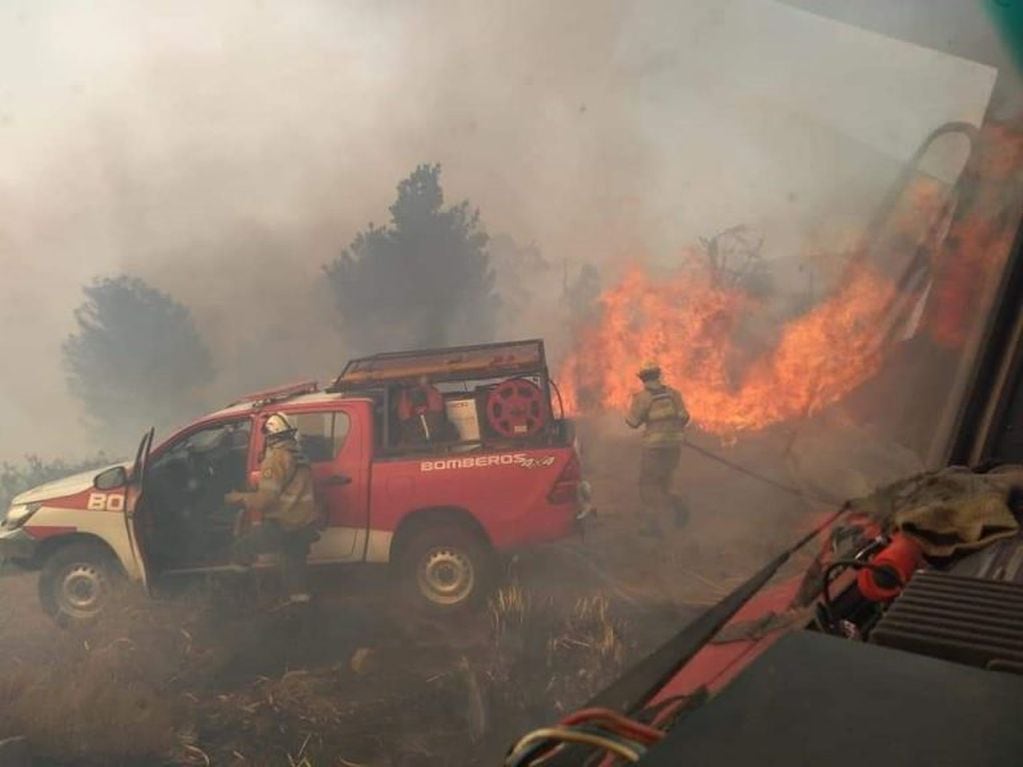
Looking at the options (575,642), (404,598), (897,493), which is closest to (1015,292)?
(897,493)

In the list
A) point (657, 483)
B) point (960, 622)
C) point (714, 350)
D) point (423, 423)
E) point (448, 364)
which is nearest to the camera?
point (960, 622)

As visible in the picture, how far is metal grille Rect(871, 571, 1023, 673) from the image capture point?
4.29 feet

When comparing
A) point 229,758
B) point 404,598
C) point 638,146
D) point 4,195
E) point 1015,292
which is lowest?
point 229,758

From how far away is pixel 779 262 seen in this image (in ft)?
19.8

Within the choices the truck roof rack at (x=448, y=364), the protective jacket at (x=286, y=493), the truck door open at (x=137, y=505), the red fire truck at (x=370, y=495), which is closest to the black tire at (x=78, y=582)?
the red fire truck at (x=370, y=495)

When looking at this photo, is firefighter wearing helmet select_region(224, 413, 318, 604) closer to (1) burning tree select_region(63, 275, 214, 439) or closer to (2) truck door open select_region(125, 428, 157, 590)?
(2) truck door open select_region(125, 428, 157, 590)

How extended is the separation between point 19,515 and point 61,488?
26 centimetres

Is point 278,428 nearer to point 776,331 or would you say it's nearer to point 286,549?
point 286,549

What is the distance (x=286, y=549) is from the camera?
15.7 feet

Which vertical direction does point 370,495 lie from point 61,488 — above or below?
above

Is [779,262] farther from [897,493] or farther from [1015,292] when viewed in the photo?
[897,493]

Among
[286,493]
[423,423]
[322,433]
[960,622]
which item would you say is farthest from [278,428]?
[960,622]

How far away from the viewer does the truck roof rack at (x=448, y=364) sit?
4965mm

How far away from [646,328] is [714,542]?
61.7 inches
